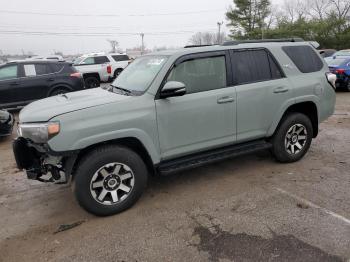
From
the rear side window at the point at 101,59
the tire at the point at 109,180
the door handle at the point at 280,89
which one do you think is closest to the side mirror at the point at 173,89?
the tire at the point at 109,180

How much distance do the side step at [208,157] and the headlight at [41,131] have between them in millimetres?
1287

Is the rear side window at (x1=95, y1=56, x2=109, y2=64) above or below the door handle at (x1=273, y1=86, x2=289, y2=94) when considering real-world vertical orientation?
above

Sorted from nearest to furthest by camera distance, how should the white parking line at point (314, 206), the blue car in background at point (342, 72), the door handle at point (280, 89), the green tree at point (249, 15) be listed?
the white parking line at point (314, 206)
the door handle at point (280, 89)
the blue car in background at point (342, 72)
the green tree at point (249, 15)

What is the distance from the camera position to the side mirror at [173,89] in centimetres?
352

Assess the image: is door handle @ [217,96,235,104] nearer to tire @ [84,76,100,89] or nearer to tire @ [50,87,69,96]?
tire @ [50,87,69,96]

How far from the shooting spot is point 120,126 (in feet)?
11.1

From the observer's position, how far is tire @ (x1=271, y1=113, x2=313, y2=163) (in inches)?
182

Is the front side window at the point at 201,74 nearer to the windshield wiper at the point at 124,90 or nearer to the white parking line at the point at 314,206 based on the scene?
the windshield wiper at the point at 124,90

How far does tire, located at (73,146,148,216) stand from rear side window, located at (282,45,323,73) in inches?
111

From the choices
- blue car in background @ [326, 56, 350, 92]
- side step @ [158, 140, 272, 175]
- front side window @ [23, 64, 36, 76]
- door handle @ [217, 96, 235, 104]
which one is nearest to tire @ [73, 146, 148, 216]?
side step @ [158, 140, 272, 175]

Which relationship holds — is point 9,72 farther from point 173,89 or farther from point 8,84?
point 173,89

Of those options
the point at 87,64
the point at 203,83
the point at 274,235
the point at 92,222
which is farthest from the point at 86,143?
the point at 87,64

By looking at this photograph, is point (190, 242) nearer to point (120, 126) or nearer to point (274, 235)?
point (274, 235)

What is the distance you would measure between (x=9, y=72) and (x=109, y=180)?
25.1 feet
